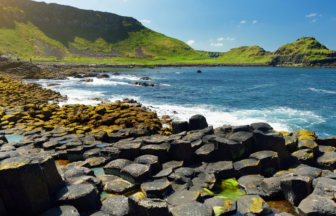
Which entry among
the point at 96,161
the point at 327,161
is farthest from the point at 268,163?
the point at 96,161

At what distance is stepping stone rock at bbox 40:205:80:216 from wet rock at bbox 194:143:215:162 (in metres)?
4.30

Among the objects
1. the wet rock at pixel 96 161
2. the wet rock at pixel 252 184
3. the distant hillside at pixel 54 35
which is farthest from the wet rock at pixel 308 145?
the distant hillside at pixel 54 35

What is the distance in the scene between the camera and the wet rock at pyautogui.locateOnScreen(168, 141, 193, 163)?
22.3 ft

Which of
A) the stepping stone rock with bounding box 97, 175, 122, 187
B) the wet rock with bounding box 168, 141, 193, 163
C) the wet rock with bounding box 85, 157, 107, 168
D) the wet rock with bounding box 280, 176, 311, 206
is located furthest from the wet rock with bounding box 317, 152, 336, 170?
the wet rock with bounding box 85, 157, 107, 168

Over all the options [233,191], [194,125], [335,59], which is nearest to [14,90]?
[194,125]

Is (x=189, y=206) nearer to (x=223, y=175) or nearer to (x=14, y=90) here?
(x=223, y=175)

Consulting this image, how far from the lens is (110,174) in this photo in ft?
20.1

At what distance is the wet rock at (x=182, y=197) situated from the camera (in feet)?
15.4

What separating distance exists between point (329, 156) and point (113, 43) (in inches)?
8272

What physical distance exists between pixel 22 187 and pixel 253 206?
16.3 ft

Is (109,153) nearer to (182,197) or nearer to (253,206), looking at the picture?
(182,197)

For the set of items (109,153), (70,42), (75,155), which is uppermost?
(70,42)

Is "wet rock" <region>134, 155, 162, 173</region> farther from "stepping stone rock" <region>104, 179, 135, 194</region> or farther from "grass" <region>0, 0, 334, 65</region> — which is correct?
"grass" <region>0, 0, 334, 65</region>

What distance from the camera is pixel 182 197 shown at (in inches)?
191
